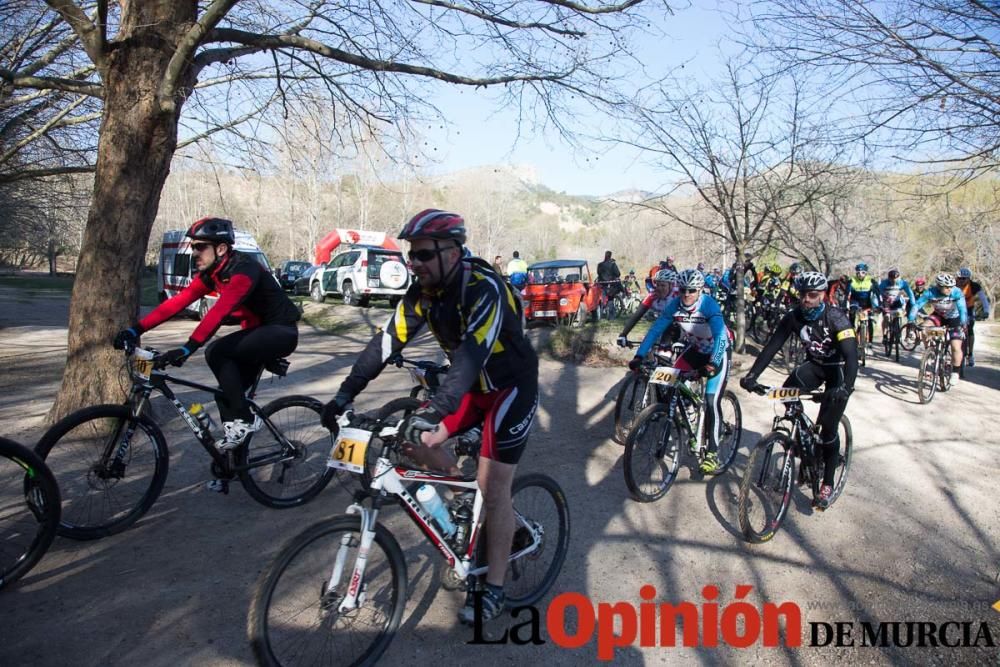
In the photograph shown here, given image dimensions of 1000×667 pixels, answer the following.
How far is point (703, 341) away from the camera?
6.34m

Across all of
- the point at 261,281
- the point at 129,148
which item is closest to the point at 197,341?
the point at 261,281

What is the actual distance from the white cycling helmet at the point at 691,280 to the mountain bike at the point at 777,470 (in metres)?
1.64

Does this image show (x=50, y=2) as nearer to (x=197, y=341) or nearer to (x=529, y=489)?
(x=197, y=341)

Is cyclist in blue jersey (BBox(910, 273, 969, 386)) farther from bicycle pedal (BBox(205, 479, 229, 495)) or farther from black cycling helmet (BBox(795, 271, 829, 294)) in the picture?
bicycle pedal (BBox(205, 479, 229, 495))

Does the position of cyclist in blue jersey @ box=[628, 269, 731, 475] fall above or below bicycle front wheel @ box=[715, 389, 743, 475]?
above

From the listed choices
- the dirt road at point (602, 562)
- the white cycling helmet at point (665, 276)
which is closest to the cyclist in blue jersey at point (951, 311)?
the dirt road at point (602, 562)

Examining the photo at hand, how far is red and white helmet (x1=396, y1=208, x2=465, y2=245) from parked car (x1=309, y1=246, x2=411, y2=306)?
1725cm

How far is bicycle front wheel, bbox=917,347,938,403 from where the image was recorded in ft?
32.6

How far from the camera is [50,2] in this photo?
18.5ft

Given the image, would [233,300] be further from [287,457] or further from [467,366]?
[467,366]

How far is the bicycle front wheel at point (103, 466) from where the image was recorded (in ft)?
12.9

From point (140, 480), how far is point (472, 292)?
116 inches

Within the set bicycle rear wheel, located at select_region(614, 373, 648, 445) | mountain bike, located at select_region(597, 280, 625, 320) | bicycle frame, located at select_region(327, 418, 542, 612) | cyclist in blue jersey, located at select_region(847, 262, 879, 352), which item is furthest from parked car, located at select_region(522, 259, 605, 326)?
bicycle frame, located at select_region(327, 418, 542, 612)

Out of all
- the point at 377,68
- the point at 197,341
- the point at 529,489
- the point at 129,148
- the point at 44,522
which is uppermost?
A: the point at 377,68
